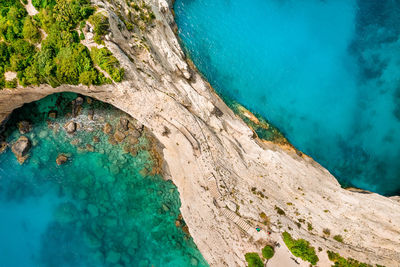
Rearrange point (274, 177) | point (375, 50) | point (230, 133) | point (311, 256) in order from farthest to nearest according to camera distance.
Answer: point (375, 50)
point (230, 133)
point (274, 177)
point (311, 256)

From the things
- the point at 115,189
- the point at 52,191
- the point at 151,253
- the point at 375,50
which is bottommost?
the point at 52,191

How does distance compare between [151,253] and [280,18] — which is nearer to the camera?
[151,253]

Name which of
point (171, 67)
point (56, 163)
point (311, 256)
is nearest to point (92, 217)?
point (56, 163)

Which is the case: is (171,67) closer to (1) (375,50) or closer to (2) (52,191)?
(2) (52,191)

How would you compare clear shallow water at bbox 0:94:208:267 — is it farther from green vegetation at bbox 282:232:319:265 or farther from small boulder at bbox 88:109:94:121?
green vegetation at bbox 282:232:319:265

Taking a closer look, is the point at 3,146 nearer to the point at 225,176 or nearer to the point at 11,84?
the point at 11,84

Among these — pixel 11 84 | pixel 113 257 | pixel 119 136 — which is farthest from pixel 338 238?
pixel 11 84

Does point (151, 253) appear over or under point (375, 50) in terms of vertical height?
under
